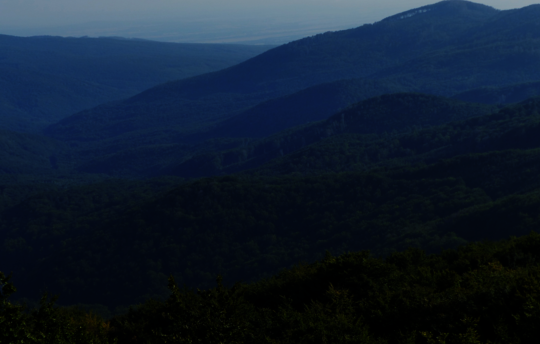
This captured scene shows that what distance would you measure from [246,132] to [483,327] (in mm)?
174320

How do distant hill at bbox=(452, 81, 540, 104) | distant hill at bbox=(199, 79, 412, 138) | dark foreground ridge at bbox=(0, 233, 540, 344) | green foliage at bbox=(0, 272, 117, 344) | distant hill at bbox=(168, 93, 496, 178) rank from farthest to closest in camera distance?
distant hill at bbox=(199, 79, 412, 138), distant hill at bbox=(452, 81, 540, 104), distant hill at bbox=(168, 93, 496, 178), dark foreground ridge at bbox=(0, 233, 540, 344), green foliage at bbox=(0, 272, 117, 344)

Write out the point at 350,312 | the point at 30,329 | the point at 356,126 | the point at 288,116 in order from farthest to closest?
the point at 288,116 → the point at 356,126 → the point at 350,312 → the point at 30,329

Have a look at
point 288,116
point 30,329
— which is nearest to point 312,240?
point 30,329

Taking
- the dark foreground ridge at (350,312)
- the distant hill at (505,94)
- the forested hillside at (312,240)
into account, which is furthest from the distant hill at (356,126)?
the dark foreground ridge at (350,312)

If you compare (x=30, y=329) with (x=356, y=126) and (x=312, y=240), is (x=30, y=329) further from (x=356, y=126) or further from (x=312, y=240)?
(x=356, y=126)

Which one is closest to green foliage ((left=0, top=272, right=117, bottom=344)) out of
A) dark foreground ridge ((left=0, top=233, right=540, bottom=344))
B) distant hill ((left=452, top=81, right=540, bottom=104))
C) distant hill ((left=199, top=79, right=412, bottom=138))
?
dark foreground ridge ((left=0, top=233, right=540, bottom=344))

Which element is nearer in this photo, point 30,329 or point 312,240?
point 30,329

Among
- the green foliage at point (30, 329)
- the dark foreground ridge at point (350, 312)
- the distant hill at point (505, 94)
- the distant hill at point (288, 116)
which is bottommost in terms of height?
the distant hill at point (288, 116)

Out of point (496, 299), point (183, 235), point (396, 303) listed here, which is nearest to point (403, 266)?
point (396, 303)

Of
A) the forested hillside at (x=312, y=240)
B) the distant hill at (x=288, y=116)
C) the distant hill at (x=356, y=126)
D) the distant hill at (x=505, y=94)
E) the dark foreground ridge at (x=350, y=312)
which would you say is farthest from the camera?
the distant hill at (x=288, y=116)

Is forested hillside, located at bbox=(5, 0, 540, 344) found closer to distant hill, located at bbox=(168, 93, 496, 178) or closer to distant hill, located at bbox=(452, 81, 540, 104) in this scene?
distant hill, located at bbox=(168, 93, 496, 178)

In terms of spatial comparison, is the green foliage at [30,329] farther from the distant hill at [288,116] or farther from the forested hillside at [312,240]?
the distant hill at [288,116]

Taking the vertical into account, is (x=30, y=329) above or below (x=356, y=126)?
above

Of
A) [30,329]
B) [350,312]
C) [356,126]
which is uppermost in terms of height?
[30,329]
